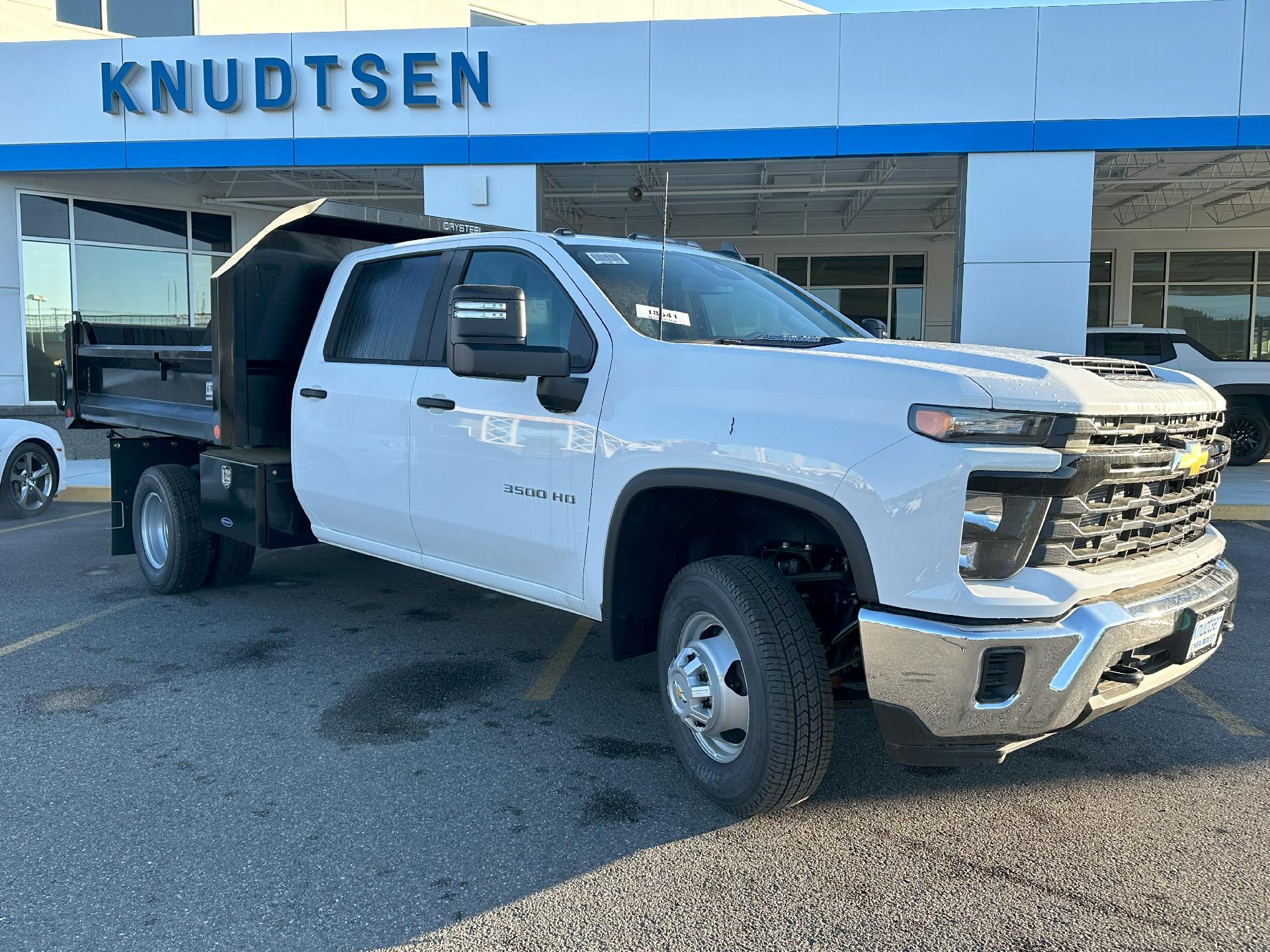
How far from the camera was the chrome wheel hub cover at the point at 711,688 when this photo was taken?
3.45 m

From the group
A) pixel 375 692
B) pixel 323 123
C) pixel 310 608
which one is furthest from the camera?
pixel 323 123

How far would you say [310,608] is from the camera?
246 inches

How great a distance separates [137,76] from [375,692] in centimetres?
1285

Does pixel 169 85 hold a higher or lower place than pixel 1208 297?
higher

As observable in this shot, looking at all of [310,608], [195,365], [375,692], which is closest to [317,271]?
[195,365]

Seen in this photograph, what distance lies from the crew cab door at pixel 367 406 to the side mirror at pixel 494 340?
99 cm

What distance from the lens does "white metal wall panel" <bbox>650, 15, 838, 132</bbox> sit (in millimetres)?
12836

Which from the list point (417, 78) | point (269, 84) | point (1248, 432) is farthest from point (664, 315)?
point (1248, 432)

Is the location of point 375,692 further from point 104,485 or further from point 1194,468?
point 104,485

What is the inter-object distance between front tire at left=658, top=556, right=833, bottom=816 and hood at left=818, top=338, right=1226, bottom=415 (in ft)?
2.80

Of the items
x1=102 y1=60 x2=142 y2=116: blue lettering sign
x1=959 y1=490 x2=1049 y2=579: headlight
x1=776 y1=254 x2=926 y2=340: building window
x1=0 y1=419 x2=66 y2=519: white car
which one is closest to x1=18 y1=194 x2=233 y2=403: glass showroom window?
x1=102 y1=60 x2=142 y2=116: blue lettering sign

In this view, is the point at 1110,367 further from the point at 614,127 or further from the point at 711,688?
the point at 614,127

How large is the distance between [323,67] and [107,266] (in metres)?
5.77

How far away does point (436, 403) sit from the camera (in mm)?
4582
